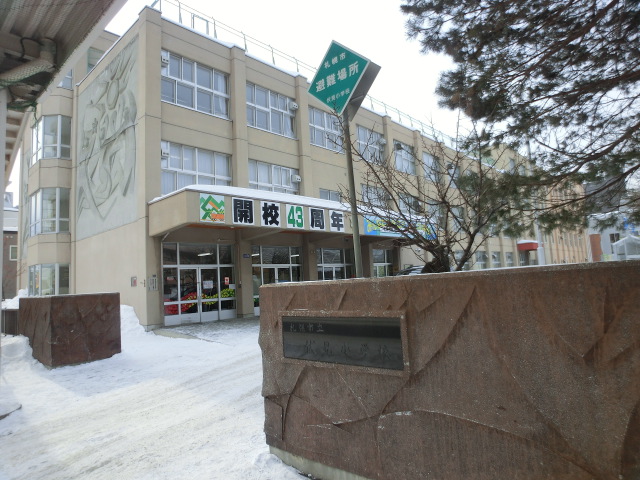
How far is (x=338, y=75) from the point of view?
4.74 m

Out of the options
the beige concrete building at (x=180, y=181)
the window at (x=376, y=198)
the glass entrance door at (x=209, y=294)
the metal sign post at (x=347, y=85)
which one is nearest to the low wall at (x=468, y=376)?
the metal sign post at (x=347, y=85)

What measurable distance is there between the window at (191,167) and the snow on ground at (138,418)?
8246mm

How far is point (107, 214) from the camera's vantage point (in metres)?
17.7

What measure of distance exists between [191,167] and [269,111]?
18.1ft

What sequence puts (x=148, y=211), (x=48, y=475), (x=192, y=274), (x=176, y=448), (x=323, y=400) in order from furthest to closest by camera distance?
Answer: (x=192, y=274) < (x=148, y=211) < (x=176, y=448) < (x=48, y=475) < (x=323, y=400)

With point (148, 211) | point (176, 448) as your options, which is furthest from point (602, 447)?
point (148, 211)

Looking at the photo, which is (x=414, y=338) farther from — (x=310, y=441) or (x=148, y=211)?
(x=148, y=211)

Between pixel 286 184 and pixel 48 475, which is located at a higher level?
pixel 286 184

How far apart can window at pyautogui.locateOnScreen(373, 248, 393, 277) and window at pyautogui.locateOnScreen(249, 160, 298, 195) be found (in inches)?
266

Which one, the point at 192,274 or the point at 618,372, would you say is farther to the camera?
the point at 192,274

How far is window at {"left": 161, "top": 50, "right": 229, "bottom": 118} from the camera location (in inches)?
669

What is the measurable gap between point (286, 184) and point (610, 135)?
16.3 m

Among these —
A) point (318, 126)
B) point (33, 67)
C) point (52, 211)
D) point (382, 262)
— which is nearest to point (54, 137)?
point (52, 211)

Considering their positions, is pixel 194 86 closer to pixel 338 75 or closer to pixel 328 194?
pixel 328 194
